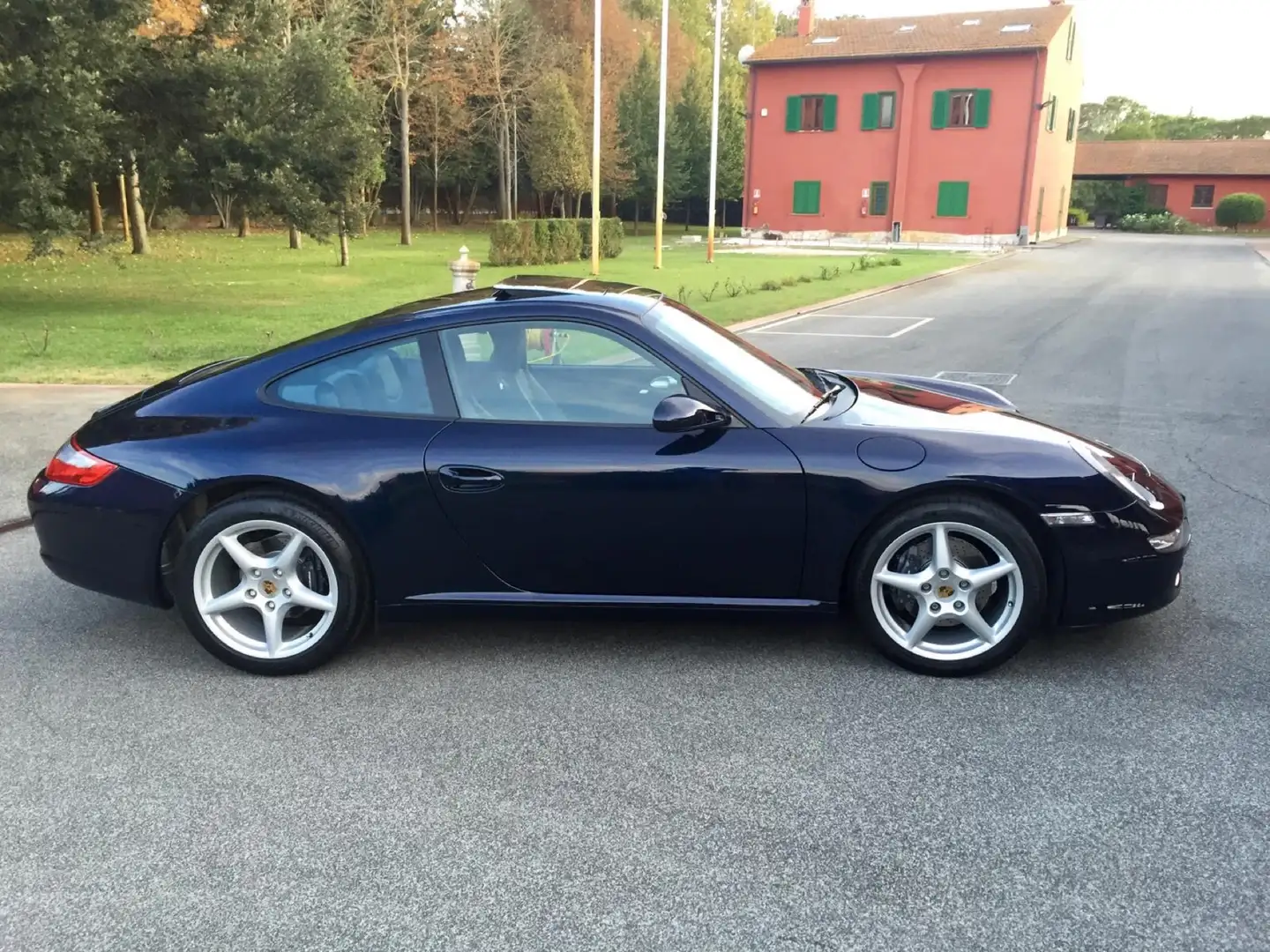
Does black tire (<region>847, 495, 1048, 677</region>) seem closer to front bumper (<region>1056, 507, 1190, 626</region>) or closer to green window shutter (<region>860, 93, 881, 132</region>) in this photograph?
front bumper (<region>1056, 507, 1190, 626</region>)

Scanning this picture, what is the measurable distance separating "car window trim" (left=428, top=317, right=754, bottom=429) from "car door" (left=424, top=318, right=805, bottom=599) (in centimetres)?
1

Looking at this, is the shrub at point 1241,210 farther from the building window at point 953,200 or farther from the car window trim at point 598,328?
the car window trim at point 598,328

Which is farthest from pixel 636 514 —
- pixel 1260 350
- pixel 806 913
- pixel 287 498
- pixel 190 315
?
pixel 190 315

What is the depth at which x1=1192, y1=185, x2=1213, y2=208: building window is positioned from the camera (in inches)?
2532

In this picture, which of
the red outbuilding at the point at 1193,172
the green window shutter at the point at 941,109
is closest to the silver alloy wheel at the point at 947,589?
the green window shutter at the point at 941,109

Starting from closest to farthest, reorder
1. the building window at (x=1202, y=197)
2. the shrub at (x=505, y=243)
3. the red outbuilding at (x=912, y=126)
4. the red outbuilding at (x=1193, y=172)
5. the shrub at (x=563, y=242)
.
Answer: the shrub at (x=505, y=243) < the shrub at (x=563, y=242) < the red outbuilding at (x=912, y=126) < the red outbuilding at (x=1193, y=172) < the building window at (x=1202, y=197)

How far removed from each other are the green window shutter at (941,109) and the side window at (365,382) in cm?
4486

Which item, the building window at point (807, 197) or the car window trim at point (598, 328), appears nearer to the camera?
the car window trim at point (598, 328)

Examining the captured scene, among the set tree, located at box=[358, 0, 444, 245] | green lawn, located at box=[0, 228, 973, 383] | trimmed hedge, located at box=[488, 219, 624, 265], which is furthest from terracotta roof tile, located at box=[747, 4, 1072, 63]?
trimmed hedge, located at box=[488, 219, 624, 265]

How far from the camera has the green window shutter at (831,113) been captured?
45.9 metres

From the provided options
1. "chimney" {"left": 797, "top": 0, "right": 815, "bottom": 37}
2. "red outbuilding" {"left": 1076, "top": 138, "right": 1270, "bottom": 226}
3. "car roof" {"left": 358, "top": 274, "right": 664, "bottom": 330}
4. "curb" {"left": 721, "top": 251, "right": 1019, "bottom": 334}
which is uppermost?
"chimney" {"left": 797, "top": 0, "right": 815, "bottom": 37}

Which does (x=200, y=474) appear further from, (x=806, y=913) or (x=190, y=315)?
(x=190, y=315)

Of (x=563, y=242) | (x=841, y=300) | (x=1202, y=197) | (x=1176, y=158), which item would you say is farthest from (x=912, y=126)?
(x=1176, y=158)

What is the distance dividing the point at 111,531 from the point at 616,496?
1.91 meters
